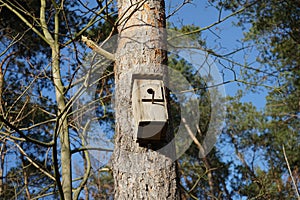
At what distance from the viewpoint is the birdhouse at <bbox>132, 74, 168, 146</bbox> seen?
5.84 ft

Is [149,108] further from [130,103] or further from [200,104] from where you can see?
[200,104]

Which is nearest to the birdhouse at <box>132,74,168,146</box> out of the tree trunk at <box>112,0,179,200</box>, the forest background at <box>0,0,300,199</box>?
the tree trunk at <box>112,0,179,200</box>

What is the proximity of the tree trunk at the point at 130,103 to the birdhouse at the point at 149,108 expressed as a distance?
0.10 ft

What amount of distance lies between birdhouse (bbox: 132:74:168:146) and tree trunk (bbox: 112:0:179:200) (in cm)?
3

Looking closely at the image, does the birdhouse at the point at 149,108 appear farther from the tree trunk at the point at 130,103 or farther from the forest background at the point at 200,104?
the forest background at the point at 200,104

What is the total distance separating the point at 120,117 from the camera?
1911 mm

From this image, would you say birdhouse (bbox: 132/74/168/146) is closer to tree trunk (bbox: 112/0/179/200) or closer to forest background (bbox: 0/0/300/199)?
tree trunk (bbox: 112/0/179/200)

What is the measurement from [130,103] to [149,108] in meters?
0.11

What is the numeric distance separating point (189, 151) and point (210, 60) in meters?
7.16

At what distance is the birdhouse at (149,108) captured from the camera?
178 cm

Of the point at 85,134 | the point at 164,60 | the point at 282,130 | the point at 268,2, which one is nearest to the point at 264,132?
the point at 282,130

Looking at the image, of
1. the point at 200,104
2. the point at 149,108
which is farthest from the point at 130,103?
the point at 200,104

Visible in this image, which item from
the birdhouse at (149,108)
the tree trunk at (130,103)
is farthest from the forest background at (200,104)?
the birdhouse at (149,108)

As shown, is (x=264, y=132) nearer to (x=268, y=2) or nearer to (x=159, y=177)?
(x=268, y=2)
